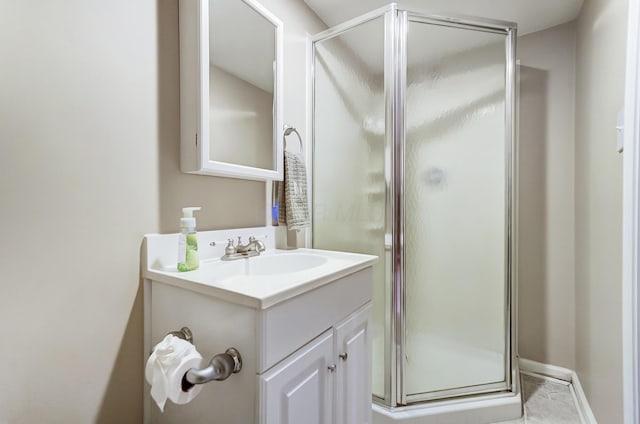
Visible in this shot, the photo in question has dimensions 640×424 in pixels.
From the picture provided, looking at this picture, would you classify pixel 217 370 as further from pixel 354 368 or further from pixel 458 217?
pixel 458 217

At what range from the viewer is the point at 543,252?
1.90 meters

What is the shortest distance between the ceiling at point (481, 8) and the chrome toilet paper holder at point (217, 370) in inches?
71.1

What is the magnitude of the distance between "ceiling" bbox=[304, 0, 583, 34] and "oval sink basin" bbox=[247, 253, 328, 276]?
4.70ft

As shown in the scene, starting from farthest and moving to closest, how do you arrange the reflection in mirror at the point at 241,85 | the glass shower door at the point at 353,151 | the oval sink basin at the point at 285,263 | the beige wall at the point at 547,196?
the beige wall at the point at 547,196 < the glass shower door at the point at 353,151 < the oval sink basin at the point at 285,263 < the reflection in mirror at the point at 241,85

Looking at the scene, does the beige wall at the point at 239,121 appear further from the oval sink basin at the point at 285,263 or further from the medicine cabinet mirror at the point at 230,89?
the oval sink basin at the point at 285,263

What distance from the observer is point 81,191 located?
0.74 meters

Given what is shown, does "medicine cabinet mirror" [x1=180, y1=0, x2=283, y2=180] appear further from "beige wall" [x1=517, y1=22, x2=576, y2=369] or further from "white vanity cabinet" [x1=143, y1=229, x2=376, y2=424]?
"beige wall" [x1=517, y1=22, x2=576, y2=369]

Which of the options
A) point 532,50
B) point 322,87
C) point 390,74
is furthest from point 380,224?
point 532,50

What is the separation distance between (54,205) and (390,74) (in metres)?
1.39

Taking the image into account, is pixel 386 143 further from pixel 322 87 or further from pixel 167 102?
pixel 167 102

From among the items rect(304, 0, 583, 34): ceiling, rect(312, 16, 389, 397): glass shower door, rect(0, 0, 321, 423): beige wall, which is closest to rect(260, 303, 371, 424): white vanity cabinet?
rect(312, 16, 389, 397): glass shower door

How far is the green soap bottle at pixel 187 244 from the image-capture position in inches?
34.0

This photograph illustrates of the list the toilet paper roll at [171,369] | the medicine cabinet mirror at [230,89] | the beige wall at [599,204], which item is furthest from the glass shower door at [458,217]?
the toilet paper roll at [171,369]

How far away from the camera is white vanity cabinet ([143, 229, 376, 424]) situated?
0.66 metres
